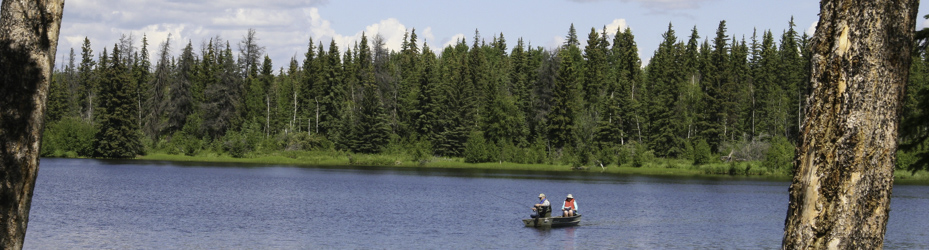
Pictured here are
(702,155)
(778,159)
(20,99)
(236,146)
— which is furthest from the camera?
(236,146)

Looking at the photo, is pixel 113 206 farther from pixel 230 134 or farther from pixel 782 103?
pixel 782 103

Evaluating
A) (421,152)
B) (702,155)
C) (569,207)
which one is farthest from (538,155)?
(569,207)

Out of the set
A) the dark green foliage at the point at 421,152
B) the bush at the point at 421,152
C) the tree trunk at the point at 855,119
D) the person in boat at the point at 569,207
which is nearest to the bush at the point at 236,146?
the dark green foliage at the point at 421,152

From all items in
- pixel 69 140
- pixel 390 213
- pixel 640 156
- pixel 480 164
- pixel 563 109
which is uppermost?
pixel 563 109

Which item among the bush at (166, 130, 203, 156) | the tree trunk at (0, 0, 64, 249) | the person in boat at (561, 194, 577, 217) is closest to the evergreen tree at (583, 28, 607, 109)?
the bush at (166, 130, 203, 156)

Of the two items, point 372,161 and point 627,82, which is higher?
point 627,82

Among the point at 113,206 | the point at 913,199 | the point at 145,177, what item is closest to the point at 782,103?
the point at 913,199

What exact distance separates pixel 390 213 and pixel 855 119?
3706 centimetres

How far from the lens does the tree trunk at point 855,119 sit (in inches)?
241

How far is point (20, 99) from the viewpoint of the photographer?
7645mm

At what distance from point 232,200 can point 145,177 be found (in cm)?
2210

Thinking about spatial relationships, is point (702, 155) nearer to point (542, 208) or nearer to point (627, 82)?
point (627, 82)

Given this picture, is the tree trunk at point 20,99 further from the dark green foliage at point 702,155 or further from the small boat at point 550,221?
the dark green foliage at point 702,155

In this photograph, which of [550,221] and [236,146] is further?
[236,146]
